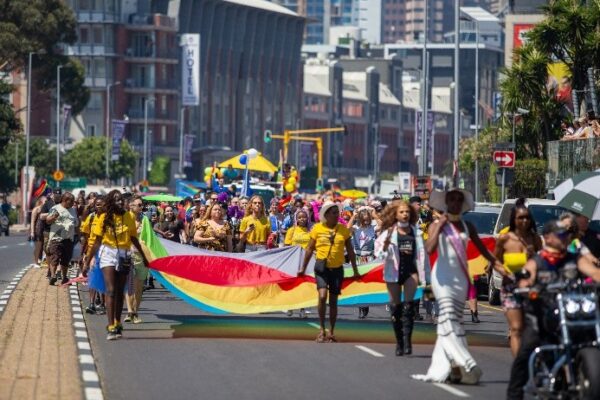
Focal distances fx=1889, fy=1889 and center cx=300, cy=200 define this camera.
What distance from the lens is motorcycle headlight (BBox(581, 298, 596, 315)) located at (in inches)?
544

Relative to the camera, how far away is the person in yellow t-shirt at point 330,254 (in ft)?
71.1

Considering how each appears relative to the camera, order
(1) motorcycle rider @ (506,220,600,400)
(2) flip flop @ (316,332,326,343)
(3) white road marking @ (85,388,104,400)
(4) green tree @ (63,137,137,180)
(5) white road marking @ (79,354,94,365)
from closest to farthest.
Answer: (1) motorcycle rider @ (506,220,600,400) < (3) white road marking @ (85,388,104,400) < (5) white road marking @ (79,354,94,365) < (2) flip flop @ (316,332,326,343) < (4) green tree @ (63,137,137,180)

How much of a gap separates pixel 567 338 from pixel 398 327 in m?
6.30

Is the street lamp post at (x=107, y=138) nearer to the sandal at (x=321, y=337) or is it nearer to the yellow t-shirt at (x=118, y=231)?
the yellow t-shirt at (x=118, y=231)

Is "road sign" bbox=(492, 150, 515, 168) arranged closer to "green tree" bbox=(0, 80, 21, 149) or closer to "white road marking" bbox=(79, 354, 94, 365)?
"white road marking" bbox=(79, 354, 94, 365)

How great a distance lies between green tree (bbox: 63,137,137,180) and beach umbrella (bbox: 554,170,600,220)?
11846 cm

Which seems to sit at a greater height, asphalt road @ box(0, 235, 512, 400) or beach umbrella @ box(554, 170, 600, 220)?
beach umbrella @ box(554, 170, 600, 220)

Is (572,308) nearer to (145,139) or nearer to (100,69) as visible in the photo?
(145,139)

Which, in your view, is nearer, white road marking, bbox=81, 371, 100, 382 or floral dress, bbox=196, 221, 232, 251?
white road marking, bbox=81, 371, 100, 382

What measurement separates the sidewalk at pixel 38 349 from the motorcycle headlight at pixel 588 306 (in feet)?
14.0

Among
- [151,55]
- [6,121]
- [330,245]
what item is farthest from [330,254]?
[151,55]

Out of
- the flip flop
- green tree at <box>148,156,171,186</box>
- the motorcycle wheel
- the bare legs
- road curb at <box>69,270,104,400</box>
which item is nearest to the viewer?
the motorcycle wheel

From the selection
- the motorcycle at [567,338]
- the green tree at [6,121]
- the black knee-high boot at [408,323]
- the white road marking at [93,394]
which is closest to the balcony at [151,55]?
the green tree at [6,121]

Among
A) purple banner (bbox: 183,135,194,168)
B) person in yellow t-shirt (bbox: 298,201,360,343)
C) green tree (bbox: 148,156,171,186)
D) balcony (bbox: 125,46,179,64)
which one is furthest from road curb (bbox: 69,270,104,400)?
balcony (bbox: 125,46,179,64)
